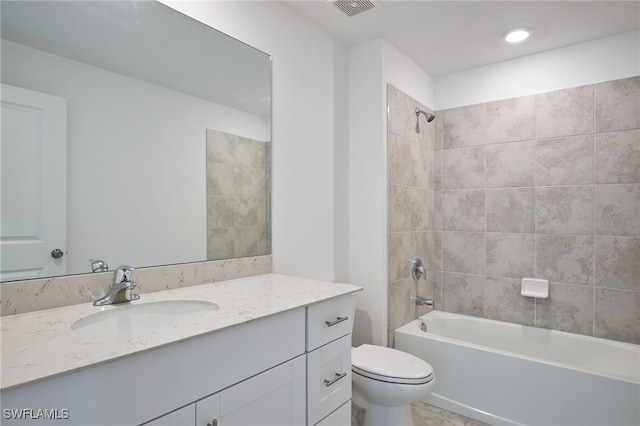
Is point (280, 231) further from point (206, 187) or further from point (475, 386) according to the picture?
point (475, 386)

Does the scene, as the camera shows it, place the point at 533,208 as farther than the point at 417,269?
No

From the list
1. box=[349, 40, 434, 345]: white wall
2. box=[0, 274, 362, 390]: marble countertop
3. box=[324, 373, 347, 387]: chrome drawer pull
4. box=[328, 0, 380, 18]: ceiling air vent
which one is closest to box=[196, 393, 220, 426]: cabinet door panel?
box=[0, 274, 362, 390]: marble countertop

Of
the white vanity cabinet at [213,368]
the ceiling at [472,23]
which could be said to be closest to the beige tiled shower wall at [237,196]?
the white vanity cabinet at [213,368]

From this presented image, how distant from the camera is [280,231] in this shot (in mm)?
1958

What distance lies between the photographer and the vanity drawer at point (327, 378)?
1.29 metres

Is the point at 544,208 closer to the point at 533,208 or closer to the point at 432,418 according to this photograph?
the point at 533,208

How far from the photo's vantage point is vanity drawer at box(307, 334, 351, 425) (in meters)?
1.29

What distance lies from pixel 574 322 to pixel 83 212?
293cm

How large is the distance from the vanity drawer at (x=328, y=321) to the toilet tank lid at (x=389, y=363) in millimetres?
509

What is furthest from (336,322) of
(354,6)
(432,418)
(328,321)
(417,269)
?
(354,6)

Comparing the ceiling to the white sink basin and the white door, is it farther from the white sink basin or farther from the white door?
the white sink basin

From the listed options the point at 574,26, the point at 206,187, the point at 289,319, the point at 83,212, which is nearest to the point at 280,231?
the point at 206,187

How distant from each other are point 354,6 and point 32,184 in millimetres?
1718

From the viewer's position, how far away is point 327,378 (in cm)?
137
